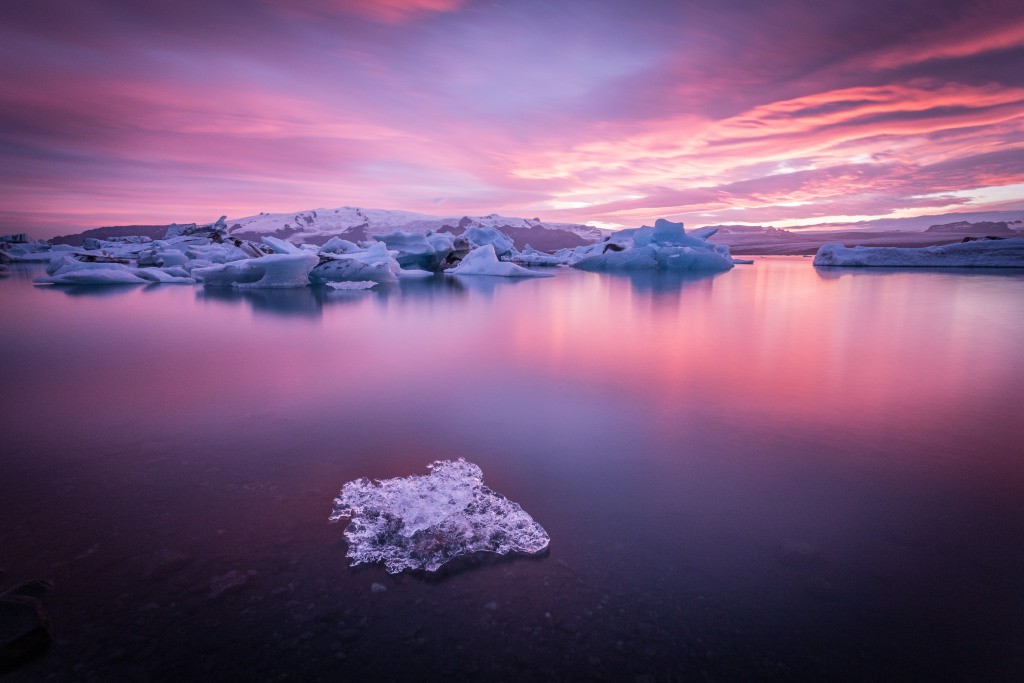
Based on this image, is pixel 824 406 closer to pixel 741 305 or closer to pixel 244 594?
pixel 244 594

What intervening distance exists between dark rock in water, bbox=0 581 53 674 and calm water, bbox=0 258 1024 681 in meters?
0.04

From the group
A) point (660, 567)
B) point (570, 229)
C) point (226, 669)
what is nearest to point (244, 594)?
point (226, 669)

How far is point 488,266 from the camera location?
709 inches

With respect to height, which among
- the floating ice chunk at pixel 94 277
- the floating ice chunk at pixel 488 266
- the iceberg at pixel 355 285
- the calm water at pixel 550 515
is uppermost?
the floating ice chunk at pixel 488 266

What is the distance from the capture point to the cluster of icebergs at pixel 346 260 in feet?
42.9

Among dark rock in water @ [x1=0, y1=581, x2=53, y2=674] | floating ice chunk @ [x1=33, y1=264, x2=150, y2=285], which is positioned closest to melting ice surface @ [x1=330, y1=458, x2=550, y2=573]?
dark rock in water @ [x1=0, y1=581, x2=53, y2=674]

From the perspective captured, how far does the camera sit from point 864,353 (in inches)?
176

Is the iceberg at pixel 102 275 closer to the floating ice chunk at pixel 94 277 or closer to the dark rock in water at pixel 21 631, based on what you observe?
the floating ice chunk at pixel 94 277

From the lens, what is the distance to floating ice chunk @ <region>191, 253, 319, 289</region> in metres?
11.7

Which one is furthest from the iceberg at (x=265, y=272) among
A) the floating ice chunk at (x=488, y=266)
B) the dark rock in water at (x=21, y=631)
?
the dark rock in water at (x=21, y=631)

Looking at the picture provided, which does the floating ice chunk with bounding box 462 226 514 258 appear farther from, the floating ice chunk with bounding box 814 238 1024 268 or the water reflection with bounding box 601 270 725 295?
the floating ice chunk with bounding box 814 238 1024 268

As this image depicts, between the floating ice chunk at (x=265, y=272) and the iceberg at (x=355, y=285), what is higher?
the floating ice chunk at (x=265, y=272)

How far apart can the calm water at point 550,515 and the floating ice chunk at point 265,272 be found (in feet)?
26.3

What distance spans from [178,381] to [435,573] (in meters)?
3.13
